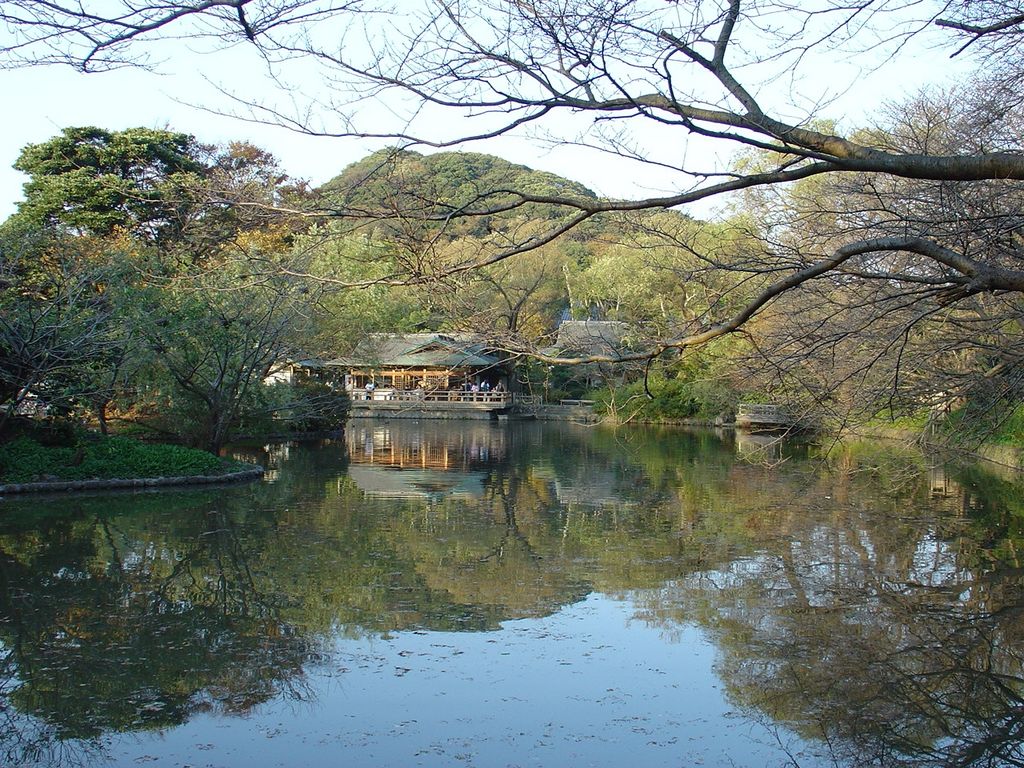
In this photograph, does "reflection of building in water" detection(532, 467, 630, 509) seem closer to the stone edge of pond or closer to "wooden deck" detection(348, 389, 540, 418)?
the stone edge of pond

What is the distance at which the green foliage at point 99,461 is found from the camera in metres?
13.6

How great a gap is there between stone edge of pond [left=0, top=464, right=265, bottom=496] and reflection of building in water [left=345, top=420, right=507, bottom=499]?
7.28 ft

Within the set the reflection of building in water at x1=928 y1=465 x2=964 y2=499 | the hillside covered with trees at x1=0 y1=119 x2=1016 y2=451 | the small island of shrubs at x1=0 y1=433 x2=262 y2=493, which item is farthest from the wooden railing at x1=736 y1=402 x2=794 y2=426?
the small island of shrubs at x1=0 y1=433 x2=262 y2=493

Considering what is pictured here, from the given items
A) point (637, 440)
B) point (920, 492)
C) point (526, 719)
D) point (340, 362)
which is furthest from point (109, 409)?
point (526, 719)

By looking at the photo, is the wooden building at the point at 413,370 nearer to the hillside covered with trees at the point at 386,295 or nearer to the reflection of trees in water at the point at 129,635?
the hillside covered with trees at the point at 386,295

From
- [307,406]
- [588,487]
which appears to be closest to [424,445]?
[307,406]

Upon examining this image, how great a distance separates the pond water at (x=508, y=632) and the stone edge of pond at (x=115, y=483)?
1.83ft

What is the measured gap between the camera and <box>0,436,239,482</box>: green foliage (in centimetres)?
1364

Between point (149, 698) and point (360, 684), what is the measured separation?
1255 millimetres

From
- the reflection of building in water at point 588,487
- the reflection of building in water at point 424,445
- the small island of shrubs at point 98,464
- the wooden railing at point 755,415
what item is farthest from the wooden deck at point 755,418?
the small island of shrubs at point 98,464

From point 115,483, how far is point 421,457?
8.52 metres

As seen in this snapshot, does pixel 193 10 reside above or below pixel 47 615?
above

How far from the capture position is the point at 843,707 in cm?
552

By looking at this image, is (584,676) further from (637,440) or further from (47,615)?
(637,440)
